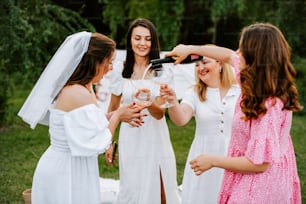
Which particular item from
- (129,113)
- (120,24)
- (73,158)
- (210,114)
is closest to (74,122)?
(73,158)

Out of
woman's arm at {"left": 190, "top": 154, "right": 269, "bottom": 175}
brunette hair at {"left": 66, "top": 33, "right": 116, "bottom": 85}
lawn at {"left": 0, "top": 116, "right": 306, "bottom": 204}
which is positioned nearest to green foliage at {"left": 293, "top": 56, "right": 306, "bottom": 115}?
lawn at {"left": 0, "top": 116, "right": 306, "bottom": 204}

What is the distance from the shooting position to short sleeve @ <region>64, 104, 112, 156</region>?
93.2 inches

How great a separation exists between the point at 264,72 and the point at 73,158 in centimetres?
97

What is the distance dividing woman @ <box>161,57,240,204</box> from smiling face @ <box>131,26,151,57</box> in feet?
1.10

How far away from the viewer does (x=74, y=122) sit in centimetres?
237

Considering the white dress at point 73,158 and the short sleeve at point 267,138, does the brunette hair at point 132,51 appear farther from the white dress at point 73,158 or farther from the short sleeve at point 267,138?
the short sleeve at point 267,138

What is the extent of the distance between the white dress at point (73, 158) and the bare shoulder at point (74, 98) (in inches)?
1.1

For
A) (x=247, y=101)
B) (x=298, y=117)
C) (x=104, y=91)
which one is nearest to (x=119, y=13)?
(x=104, y=91)

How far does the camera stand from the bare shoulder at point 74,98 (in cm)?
240

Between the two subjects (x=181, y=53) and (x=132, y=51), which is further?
(x=132, y=51)

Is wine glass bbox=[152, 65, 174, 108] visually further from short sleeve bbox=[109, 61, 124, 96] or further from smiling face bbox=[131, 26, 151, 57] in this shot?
short sleeve bbox=[109, 61, 124, 96]

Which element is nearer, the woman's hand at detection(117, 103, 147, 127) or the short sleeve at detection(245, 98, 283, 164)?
the short sleeve at detection(245, 98, 283, 164)

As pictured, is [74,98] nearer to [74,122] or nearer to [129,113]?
[74,122]

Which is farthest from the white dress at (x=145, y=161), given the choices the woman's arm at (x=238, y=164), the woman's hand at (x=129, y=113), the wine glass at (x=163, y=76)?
the woman's arm at (x=238, y=164)
